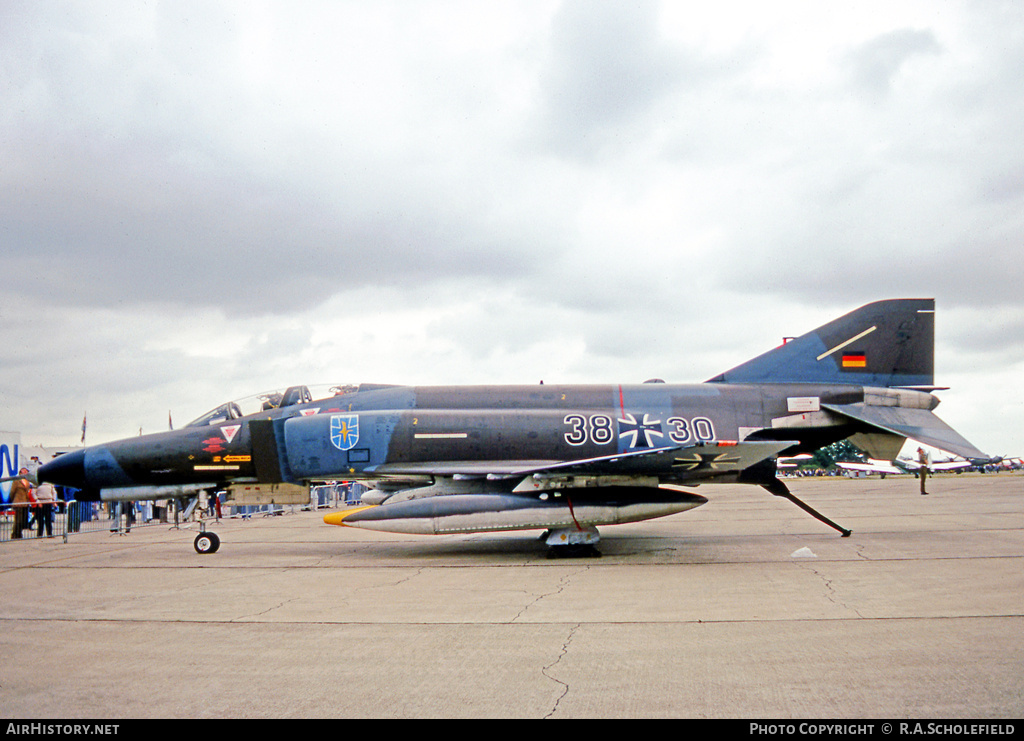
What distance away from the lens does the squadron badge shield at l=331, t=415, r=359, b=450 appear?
12.3 meters

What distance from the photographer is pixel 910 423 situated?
1296cm

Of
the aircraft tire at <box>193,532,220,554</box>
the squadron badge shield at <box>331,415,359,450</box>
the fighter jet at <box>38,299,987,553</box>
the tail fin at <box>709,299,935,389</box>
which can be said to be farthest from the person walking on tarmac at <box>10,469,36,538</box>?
the tail fin at <box>709,299,935,389</box>

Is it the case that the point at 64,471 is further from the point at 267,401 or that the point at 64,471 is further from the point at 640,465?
the point at 640,465

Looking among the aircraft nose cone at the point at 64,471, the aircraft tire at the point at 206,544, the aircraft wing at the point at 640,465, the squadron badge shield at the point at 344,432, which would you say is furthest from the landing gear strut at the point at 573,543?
the aircraft nose cone at the point at 64,471

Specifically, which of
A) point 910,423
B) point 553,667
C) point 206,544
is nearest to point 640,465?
point 910,423

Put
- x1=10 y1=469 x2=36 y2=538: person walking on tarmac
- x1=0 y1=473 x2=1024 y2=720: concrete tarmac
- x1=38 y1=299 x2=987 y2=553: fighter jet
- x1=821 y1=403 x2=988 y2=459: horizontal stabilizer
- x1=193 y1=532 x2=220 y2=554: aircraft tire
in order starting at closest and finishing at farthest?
x1=0 y1=473 x2=1024 y2=720: concrete tarmac
x1=38 y1=299 x2=987 y2=553: fighter jet
x1=821 y1=403 x2=988 y2=459: horizontal stabilizer
x1=193 y1=532 x2=220 y2=554: aircraft tire
x1=10 y1=469 x2=36 y2=538: person walking on tarmac

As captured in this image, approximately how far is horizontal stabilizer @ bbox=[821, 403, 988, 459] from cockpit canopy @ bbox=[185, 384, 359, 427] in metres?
9.27

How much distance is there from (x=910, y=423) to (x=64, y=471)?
15.1 metres

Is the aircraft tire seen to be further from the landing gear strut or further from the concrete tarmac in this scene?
the landing gear strut

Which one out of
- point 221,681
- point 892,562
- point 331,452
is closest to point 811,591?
point 892,562

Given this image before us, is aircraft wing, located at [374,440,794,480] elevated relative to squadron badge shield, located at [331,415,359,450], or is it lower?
lower

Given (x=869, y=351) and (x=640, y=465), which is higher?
(x=869, y=351)

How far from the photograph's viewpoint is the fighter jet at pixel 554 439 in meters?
11.4

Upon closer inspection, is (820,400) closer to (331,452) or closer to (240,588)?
(331,452)
